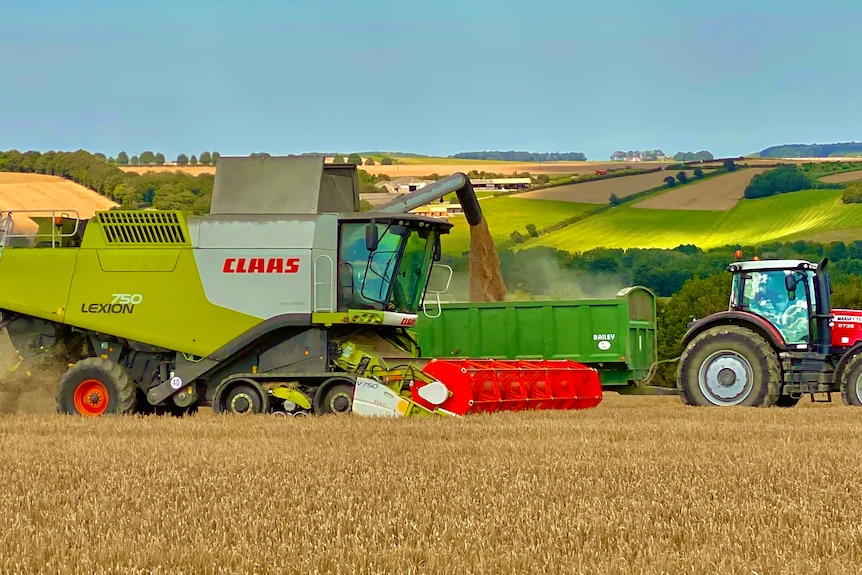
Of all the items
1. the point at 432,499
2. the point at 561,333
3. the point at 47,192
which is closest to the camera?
the point at 432,499

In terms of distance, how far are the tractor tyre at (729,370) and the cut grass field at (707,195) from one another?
175 ft

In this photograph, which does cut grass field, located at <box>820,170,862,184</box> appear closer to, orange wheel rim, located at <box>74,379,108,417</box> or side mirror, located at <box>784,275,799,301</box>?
side mirror, located at <box>784,275,799,301</box>

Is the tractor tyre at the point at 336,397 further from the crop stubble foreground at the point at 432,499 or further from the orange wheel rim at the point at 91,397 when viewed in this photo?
the orange wheel rim at the point at 91,397

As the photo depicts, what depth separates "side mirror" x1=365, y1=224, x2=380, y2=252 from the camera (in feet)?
49.8

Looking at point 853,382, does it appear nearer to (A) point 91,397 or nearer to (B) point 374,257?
(B) point 374,257

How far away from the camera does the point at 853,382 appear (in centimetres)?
1636

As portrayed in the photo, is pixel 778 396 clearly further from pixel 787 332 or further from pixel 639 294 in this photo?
pixel 639 294

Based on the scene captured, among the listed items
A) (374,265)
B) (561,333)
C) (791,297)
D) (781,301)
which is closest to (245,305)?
(374,265)

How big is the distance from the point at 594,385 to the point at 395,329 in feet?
9.68

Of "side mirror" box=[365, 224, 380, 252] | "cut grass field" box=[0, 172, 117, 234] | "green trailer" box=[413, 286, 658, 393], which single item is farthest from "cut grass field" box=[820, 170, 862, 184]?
"side mirror" box=[365, 224, 380, 252]

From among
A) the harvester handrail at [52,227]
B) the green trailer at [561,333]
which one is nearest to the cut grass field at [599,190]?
the green trailer at [561,333]

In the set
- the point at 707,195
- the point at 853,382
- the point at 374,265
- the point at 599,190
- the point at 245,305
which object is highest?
the point at 599,190

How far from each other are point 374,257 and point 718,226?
55.0 m

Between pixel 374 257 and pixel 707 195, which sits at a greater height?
pixel 707 195
